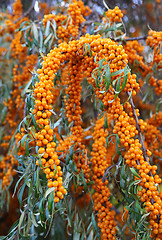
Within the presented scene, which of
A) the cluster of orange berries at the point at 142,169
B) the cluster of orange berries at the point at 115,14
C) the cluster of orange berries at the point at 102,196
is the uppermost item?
the cluster of orange berries at the point at 115,14

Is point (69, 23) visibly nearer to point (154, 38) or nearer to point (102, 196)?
point (154, 38)

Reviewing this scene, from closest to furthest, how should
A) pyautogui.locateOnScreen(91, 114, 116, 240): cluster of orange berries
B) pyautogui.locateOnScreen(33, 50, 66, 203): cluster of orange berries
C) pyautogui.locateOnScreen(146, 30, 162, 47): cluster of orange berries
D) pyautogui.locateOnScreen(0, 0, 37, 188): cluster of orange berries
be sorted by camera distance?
pyautogui.locateOnScreen(33, 50, 66, 203): cluster of orange berries, pyautogui.locateOnScreen(91, 114, 116, 240): cluster of orange berries, pyautogui.locateOnScreen(146, 30, 162, 47): cluster of orange berries, pyautogui.locateOnScreen(0, 0, 37, 188): cluster of orange berries

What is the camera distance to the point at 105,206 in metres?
1.10

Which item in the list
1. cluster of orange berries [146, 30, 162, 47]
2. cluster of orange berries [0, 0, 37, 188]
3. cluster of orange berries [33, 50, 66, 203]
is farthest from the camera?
cluster of orange berries [0, 0, 37, 188]

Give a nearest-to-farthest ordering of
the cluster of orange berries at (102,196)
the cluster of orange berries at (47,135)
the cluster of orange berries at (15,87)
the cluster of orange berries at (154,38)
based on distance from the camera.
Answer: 1. the cluster of orange berries at (47,135)
2. the cluster of orange berries at (102,196)
3. the cluster of orange berries at (154,38)
4. the cluster of orange berries at (15,87)

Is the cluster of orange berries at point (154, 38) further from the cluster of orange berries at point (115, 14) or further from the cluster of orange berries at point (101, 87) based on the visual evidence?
the cluster of orange berries at point (101, 87)

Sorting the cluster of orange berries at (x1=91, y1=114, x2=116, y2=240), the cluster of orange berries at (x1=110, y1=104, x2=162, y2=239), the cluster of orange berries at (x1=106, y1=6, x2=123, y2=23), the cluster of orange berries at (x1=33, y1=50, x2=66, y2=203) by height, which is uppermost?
the cluster of orange berries at (x1=106, y1=6, x2=123, y2=23)

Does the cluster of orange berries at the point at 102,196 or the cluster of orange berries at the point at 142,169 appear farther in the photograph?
the cluster of orange berries at the point at 102,196

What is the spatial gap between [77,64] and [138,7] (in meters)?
0.81

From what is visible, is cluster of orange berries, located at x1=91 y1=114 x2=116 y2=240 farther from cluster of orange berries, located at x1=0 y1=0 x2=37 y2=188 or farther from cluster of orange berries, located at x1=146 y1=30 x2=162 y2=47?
cluster of orange berries, located at x1=0 y1=0 x2=37 y2=188

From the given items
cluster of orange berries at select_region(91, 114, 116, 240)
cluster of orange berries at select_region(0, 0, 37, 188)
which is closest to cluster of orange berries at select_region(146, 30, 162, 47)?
cluster of orange berries at select_region(91, 114, 116, 240)

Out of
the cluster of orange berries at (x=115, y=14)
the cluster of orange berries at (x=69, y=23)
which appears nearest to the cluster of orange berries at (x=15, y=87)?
the cluster of orange berries at (x=69, y=23)

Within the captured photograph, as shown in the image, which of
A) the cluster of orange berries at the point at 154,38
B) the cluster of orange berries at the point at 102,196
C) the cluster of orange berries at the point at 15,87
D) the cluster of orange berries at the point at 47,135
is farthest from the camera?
the cluster of orange berries at the point at 15,87

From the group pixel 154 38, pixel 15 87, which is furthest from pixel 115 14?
pixel 15 87
